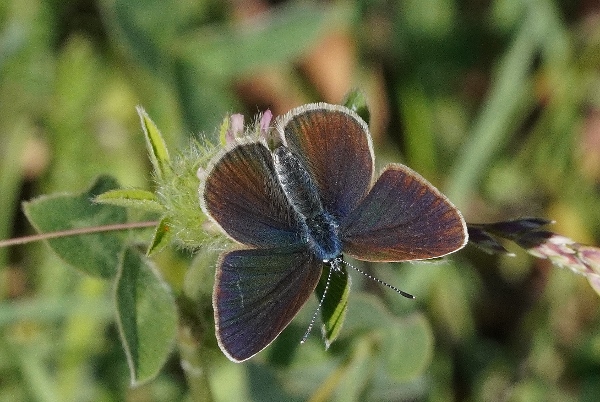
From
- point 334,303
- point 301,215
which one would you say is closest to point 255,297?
point 334,303

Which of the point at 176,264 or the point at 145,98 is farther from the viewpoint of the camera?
the point at 145,98

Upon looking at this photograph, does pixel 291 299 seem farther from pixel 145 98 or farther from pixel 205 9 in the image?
pixel 205 9

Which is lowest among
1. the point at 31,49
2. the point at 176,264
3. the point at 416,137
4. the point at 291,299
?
the point at 176,264

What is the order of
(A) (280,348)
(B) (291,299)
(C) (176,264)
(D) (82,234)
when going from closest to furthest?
(B) (291,299) → (D) (82,234) → (A) (280,348) → (C) (176,264)

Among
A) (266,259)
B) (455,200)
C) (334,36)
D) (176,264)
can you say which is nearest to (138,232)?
(266,259)

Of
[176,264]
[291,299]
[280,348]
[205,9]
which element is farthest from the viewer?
[205,9]

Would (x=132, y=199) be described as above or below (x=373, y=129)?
above

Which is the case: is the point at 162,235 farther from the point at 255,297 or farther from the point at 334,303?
the point at 334,303

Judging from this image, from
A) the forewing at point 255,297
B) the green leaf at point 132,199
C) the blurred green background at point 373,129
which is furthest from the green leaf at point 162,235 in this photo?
the blurred green background at point 373,129
